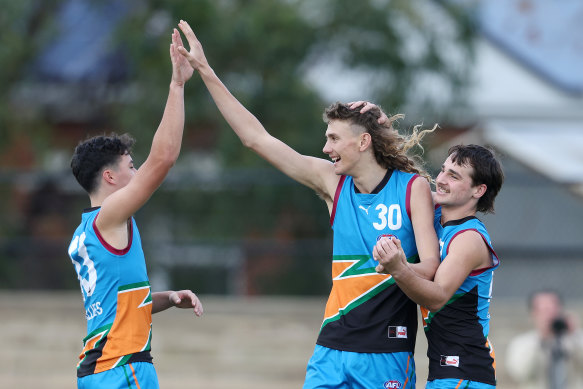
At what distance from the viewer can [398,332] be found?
4707 mm

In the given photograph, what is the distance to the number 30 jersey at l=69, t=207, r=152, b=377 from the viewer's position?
15.3 feet

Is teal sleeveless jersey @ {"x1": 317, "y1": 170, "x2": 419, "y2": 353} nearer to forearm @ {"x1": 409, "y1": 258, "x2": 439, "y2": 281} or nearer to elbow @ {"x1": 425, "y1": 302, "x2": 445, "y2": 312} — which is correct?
forearm @ {"x1": 409, "y1": 258, "x2": 439, "y2": 281}

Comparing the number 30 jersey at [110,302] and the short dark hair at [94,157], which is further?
the short dark hair at [94,157]

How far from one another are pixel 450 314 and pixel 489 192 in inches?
27.8

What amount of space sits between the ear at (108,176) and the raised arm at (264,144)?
0.76 m

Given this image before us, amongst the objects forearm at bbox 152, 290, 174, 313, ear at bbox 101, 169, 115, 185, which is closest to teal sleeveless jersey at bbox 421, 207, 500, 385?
forearm at bbox 152, 290, 174, 313

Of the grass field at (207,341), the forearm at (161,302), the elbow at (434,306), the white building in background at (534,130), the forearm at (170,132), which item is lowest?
the grass field at (207,341)

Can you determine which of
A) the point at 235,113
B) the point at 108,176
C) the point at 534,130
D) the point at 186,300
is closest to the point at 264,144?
the point at 235,113

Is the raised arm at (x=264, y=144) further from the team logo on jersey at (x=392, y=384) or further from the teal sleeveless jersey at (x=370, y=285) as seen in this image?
the team logo on jersey at (x=392, y=384)

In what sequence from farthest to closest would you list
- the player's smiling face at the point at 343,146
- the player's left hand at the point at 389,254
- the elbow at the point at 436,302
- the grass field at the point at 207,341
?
the grass field at the point at 207,341
the player's smiling face at the point at 343,146
the elbow at the point at 436,302
the player's left hand at the point at 389,254

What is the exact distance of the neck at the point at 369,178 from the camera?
15.9ft

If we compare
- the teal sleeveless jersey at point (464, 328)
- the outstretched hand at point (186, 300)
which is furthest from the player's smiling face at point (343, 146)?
the outstretched hand at point (186, 300)

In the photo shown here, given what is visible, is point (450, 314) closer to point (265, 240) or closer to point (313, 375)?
point (313, 375)

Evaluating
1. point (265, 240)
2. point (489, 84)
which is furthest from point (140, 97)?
point (489, 84)
